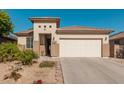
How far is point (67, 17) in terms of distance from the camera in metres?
23.5

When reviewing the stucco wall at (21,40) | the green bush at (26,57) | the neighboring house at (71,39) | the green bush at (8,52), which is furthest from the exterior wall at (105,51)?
the stucco wall at (21,40)

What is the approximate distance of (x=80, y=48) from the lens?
66.9 feet

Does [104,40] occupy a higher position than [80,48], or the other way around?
[104,40]

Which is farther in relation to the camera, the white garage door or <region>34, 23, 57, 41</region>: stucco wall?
<region>34, 23, 57, 41</region>: stucco wall

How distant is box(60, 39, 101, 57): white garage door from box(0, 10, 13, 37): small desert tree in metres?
7.63

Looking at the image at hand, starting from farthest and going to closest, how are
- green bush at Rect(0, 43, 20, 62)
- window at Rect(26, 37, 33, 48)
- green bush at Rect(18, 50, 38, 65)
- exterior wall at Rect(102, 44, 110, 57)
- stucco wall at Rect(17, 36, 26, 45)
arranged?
1. stucco wall at Rect(17, 36, 26, 45)
2. window at Rect(26, 37, 33, 48)
3. exterior wall at Rect(102, 44, 110, 57)
4. green bush at Rect(0, 43, 20, 62)
5. green bush at Rect(18, 50, 38, 65)

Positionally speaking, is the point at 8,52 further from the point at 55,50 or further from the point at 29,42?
the point at 29,42

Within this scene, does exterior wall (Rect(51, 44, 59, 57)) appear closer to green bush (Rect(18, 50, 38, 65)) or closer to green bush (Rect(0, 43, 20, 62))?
green bush (Rect(0, 43, 20, 62))

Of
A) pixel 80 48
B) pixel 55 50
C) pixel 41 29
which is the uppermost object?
pixel 41 29

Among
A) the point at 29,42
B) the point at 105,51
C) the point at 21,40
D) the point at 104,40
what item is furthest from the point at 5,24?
the point at 105,51

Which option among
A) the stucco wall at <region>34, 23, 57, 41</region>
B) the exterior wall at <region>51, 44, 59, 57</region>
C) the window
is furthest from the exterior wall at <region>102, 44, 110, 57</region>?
the window

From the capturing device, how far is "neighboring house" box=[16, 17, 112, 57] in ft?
67.1

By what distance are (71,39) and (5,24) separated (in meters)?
8.73
